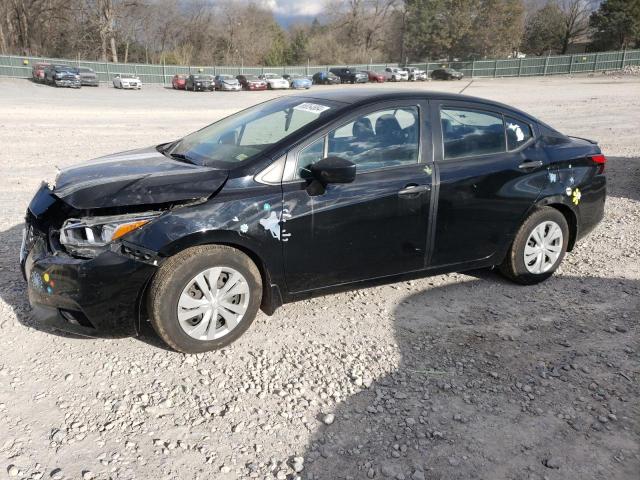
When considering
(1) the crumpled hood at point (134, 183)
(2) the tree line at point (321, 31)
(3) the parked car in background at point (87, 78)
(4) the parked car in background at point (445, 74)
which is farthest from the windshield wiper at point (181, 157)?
(2) the tree line at point (321, 31)

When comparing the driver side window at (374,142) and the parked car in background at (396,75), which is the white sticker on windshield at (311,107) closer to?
the driver side window at (374,142)

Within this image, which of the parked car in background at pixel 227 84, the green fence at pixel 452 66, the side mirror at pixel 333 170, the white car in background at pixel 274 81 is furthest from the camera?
the green fence at pixel 452 66

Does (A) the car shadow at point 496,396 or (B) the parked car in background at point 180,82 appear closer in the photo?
(A) the car shadow at point 496,396

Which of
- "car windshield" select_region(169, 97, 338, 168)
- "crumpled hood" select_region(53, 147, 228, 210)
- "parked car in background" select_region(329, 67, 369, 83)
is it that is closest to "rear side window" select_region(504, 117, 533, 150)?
"car windshield" select_region(169, 97, 338, 168)

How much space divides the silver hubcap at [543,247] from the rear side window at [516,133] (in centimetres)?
73

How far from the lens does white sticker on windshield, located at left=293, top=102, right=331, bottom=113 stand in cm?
402

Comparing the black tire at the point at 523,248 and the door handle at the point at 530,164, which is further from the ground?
the door handle at the point at 530,164

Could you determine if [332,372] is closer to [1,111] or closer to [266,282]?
[266,282]

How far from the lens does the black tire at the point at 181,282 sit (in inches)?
130

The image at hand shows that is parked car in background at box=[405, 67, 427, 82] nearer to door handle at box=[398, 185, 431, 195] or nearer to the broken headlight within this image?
door handle at box=[398, 185, 431, 195]

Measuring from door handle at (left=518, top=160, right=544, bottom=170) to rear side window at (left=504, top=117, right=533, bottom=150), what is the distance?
0.52ft

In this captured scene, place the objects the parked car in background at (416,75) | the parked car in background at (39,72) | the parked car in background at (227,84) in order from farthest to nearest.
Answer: the parked car in background at (416,75), the parked car in background at (227,84), the parked car in background at (39,72)

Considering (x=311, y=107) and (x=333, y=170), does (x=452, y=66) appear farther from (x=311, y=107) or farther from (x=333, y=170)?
(x=333, y=170)

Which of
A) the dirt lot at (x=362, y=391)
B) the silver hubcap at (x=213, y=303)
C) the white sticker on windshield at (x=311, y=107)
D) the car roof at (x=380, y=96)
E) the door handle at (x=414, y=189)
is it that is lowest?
the dirt lot at (x=362, y=391)
